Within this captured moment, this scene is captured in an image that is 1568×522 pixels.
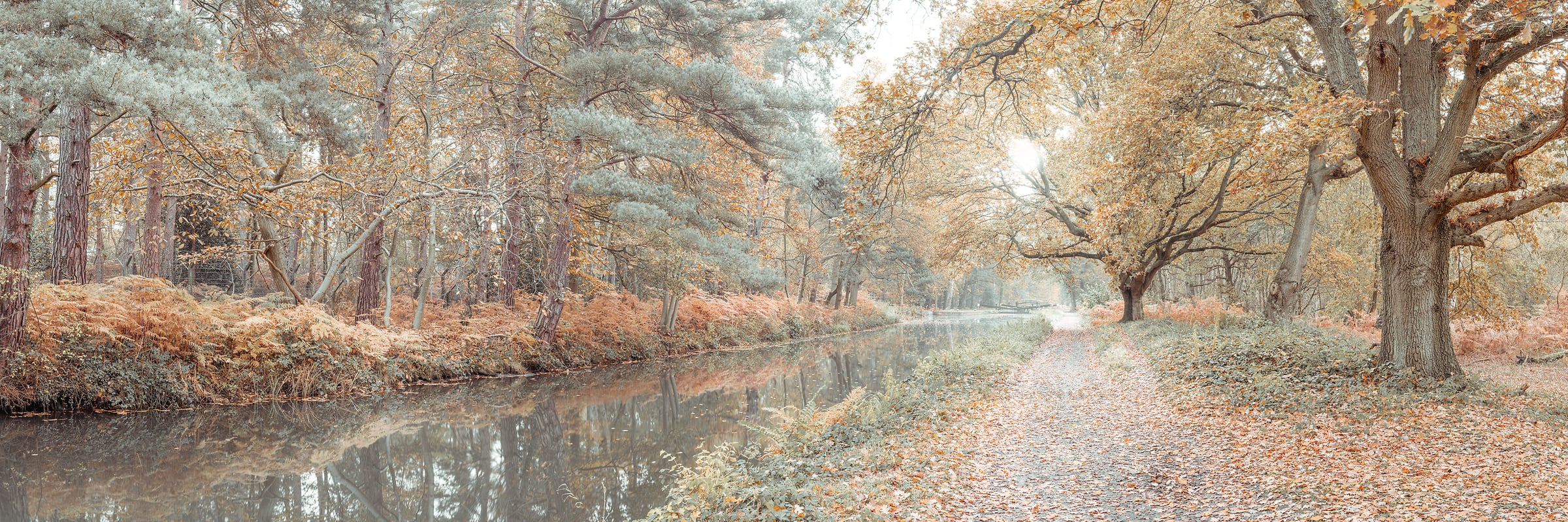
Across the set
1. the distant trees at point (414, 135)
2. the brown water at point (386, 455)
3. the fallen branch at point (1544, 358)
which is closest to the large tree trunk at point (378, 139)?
the distant trees at point (414, 135)

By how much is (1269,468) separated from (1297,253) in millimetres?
10178

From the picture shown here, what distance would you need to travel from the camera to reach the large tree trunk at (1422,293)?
7574mm

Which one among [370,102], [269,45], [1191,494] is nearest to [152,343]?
[269,45]

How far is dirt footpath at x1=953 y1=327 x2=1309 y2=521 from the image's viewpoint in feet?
15.7

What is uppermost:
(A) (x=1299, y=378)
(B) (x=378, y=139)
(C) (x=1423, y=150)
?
(B) (x=378, y=139)

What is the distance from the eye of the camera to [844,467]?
18.6 ft

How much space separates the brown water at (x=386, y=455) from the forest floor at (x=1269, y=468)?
2670 mm

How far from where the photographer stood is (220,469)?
6.61 metres

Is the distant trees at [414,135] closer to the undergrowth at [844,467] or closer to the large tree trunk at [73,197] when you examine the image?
the large tree trunk at [73,197]

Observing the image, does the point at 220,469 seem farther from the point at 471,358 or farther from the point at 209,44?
the point at 471,358

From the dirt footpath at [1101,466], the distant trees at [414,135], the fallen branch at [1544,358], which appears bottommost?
the dirt footpath at [1101,466]

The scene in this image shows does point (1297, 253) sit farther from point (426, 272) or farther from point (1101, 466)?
point (426, 272)

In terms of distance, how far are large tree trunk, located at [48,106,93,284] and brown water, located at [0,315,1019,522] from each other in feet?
6.74

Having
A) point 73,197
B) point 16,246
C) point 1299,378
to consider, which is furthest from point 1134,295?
point 16,246
